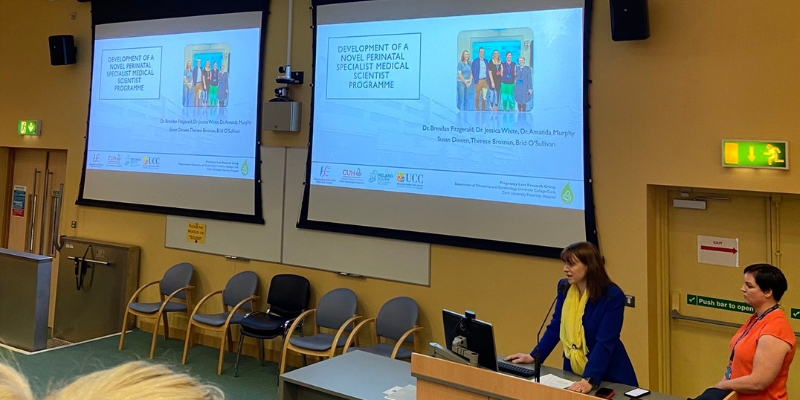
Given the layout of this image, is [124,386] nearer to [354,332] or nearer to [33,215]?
[354,332]

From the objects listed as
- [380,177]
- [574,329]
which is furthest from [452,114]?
[574,329]

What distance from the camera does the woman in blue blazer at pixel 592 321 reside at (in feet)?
9.52

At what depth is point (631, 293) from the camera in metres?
4.05

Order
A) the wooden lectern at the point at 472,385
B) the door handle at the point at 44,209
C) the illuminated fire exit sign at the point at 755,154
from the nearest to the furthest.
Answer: the wooden lectern at the point at 472,385 < the illuminated fire exit sign at the point at 755,154 < the door handle at the point at 44,209

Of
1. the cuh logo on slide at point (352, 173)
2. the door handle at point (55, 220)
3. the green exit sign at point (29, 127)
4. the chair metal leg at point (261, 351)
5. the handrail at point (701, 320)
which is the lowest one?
the chair metal leg at point (261, 351)

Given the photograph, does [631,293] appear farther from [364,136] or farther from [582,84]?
[364,136]

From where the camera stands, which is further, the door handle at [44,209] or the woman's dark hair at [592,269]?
the door handle at [44,209]

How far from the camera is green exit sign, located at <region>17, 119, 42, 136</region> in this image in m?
7.12

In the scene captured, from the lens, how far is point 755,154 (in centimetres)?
364

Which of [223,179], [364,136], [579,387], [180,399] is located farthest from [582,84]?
[180,399]

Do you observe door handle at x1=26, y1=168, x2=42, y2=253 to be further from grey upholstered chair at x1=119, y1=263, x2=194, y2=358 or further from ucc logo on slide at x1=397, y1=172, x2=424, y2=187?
ucc logo on slide at x1=397, y1=172, x2=424, y2=187

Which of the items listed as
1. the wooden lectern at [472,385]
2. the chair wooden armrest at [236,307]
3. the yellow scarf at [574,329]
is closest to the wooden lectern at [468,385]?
the wooden lectern at [472,385]

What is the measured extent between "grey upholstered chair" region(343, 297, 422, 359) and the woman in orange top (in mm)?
2443

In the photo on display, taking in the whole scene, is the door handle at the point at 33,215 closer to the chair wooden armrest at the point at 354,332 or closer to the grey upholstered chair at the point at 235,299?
the grey upholstered chair at the point at 235,299
